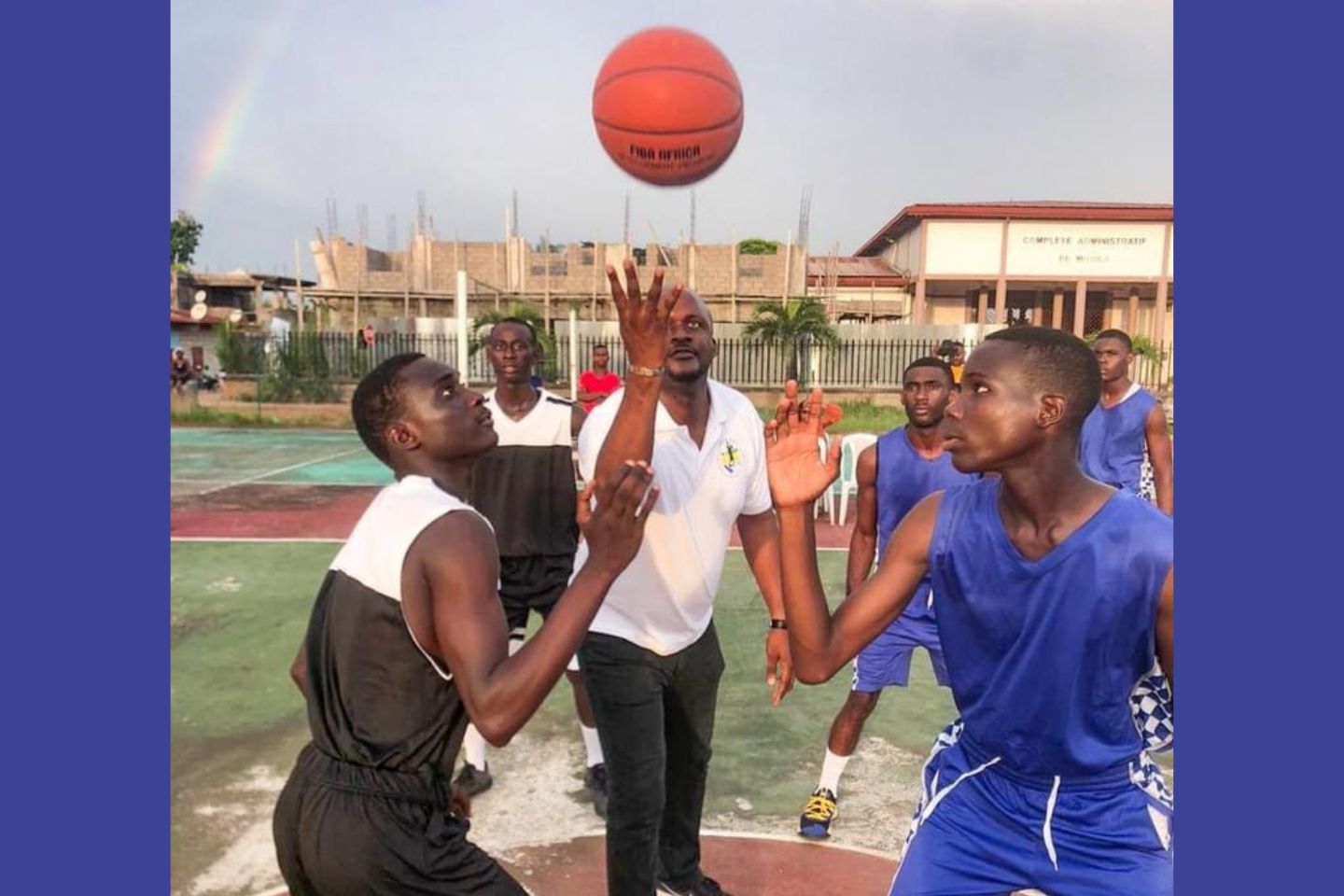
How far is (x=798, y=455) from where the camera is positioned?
2711mm

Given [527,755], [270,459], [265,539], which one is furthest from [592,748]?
[270,459]

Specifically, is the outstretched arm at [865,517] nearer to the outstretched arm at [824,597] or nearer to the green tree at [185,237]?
the outstretched arm at [824,597]

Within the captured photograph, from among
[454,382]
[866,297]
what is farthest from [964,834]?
[866,297]

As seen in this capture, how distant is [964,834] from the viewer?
2551 mm

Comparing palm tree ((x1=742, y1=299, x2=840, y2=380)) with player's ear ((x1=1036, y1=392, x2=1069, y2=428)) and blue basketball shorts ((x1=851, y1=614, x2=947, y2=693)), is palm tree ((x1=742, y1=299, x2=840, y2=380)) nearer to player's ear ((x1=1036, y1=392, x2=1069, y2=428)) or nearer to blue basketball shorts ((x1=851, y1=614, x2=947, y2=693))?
blue basketball shorts ((x1=851, y1=614, x2=947, y2=693))

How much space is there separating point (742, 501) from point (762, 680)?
261 centimetres

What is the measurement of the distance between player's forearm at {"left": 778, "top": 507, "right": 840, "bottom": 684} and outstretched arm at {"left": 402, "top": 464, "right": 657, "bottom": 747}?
0.57m

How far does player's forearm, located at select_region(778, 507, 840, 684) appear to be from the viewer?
2.64 m

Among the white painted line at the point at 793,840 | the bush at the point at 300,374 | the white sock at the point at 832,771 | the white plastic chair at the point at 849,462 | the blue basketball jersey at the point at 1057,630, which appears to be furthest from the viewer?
the bush at the point at 300,374

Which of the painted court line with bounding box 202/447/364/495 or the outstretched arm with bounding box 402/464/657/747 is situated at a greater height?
the outstretched arm with bounding box 402/464/657/747

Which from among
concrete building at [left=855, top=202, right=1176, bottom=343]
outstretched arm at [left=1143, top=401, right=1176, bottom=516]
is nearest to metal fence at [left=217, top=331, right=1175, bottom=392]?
concrete building at [left=855, top=202, right=1176, bottom=343]

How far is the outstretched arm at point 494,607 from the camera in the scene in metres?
2.08

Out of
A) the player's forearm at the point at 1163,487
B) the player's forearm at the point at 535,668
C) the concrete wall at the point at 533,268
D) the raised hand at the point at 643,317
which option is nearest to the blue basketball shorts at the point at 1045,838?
the player's forearm at the point at 535,668

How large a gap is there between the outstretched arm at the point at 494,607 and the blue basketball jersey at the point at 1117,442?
519 cm
